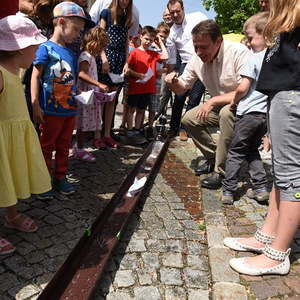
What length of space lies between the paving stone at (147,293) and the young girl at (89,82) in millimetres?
2501

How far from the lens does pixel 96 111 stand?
5008 mm

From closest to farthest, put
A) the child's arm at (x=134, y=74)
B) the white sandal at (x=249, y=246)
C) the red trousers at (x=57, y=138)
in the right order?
the white sandal at (x=249, y=246)
the red trousers at (x=57, y=138)
the child's arm at (x=134, y=74)

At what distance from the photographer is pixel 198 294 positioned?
2.54 m

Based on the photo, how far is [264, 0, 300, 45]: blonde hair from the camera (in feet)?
7.48

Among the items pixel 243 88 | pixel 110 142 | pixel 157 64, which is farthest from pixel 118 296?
pixel 157 64

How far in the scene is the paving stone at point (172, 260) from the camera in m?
2.83

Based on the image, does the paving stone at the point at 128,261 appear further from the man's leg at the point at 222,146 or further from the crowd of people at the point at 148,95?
the man's leg at the point at 222,146

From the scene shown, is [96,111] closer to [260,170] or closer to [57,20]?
[57,20]

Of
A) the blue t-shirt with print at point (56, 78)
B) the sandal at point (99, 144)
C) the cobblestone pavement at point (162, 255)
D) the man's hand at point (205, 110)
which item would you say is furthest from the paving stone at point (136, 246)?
the sandal at point (99, 144)

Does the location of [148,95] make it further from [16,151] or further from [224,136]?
[16,151]

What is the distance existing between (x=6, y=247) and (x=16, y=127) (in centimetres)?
86

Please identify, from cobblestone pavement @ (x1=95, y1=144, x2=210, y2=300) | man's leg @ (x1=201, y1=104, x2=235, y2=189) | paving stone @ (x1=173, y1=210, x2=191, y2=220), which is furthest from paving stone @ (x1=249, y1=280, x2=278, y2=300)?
man's leg @ (x1=201, y1=104, x2=235, y2=189)

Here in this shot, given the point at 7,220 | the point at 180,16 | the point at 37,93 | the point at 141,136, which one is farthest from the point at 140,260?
the point at 180,16

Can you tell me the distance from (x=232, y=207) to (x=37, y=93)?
2168 millimetres
